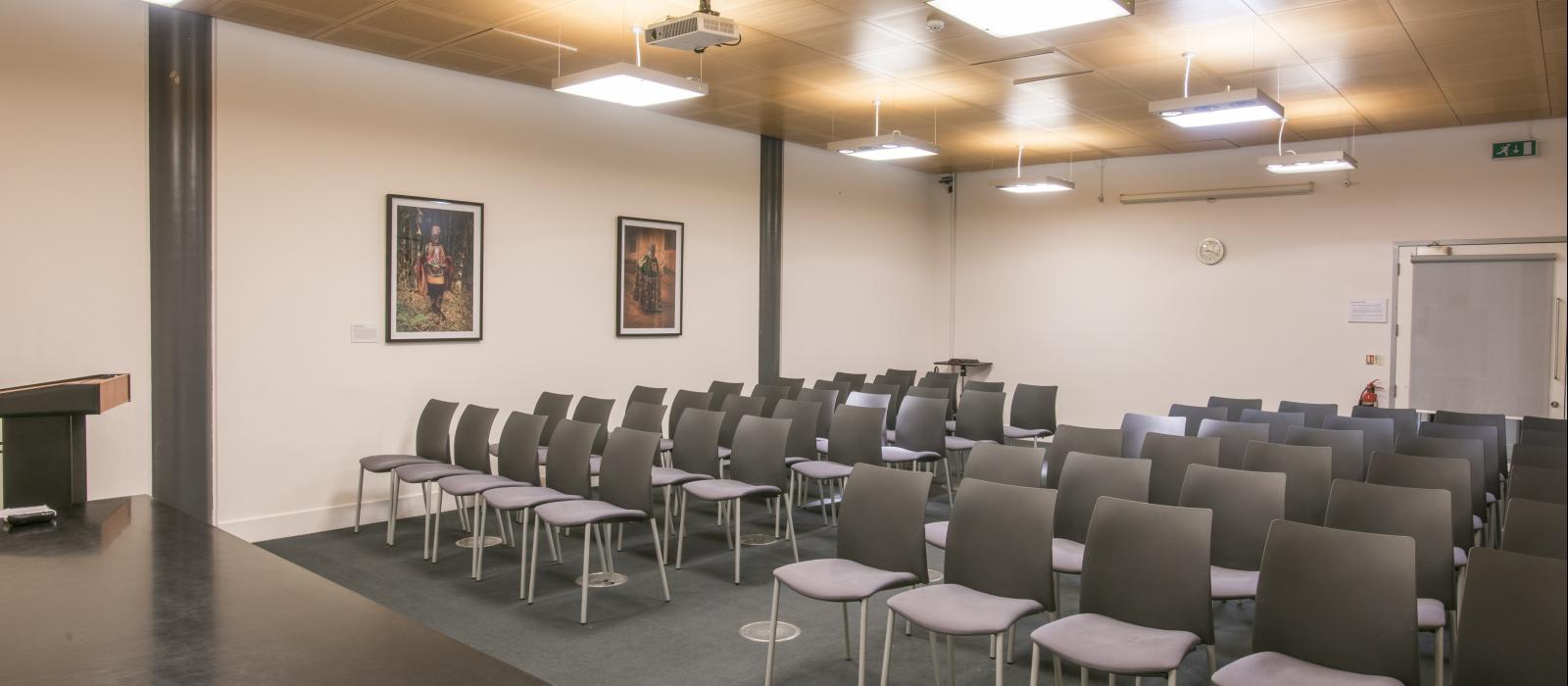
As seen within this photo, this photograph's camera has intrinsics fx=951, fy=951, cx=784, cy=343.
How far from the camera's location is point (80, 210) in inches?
211

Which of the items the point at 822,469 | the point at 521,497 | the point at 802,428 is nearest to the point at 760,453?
the point at 822,469

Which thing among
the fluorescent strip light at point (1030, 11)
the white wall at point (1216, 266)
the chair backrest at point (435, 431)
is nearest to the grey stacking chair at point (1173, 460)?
the fluorescent strip light at point (1030, 11)

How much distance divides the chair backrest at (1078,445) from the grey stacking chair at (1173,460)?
0.21 meters

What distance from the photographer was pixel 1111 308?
35.2ft

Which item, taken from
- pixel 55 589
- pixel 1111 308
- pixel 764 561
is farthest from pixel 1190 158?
pixel 55 589

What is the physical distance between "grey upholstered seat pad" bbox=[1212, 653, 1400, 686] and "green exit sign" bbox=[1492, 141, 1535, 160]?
765cm

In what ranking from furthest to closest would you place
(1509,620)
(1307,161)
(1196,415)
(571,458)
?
(1307,161)
(1196,415)
(571,458)
(1509,620)

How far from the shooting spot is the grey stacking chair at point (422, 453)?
5992 millimetres

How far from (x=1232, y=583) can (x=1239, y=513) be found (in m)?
0.38

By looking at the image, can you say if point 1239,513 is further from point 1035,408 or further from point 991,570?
point 1035,408

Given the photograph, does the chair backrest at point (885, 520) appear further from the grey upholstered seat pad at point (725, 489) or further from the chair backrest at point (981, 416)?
the chair backrest at point (981, 416)

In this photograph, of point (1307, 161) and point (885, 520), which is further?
point (1307, 161)

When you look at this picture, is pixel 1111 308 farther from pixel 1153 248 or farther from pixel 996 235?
pixel 996 235

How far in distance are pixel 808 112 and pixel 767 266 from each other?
5.95 feet
